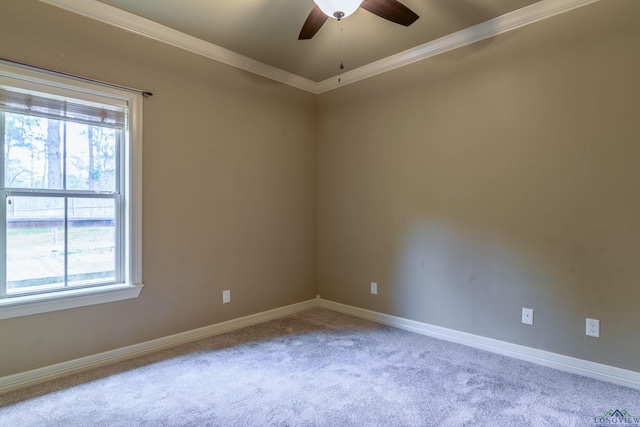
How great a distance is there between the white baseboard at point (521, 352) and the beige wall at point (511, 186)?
6 centimetres

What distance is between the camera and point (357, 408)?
1.97 m

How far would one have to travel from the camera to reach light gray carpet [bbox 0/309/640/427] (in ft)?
6.17

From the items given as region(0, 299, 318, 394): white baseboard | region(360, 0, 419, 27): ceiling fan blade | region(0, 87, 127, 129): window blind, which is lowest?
region(0, 299, 318, 394): white baseboard

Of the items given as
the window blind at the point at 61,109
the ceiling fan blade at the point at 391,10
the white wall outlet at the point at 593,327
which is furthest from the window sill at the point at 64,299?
the white wall outlet at the point at 593,327

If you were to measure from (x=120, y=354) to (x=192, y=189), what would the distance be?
56.0 inches

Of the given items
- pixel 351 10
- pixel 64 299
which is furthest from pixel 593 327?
pixel 64 299

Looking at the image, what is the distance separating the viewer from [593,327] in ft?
7.68

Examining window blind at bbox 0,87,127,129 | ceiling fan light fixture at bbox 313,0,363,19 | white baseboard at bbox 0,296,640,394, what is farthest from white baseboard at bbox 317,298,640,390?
window blind at bbox 0,87,127,129

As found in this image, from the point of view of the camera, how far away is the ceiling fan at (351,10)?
179cm

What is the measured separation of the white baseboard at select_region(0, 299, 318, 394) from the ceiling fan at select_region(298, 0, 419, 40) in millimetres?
2620

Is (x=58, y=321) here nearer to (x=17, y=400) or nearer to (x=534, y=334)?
(x=17, y=400)

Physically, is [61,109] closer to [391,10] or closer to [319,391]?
[391,10]

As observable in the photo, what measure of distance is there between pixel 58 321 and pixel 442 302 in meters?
3.02

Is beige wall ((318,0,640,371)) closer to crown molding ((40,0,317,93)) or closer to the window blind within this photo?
crown molding ((40,0,317,93))
